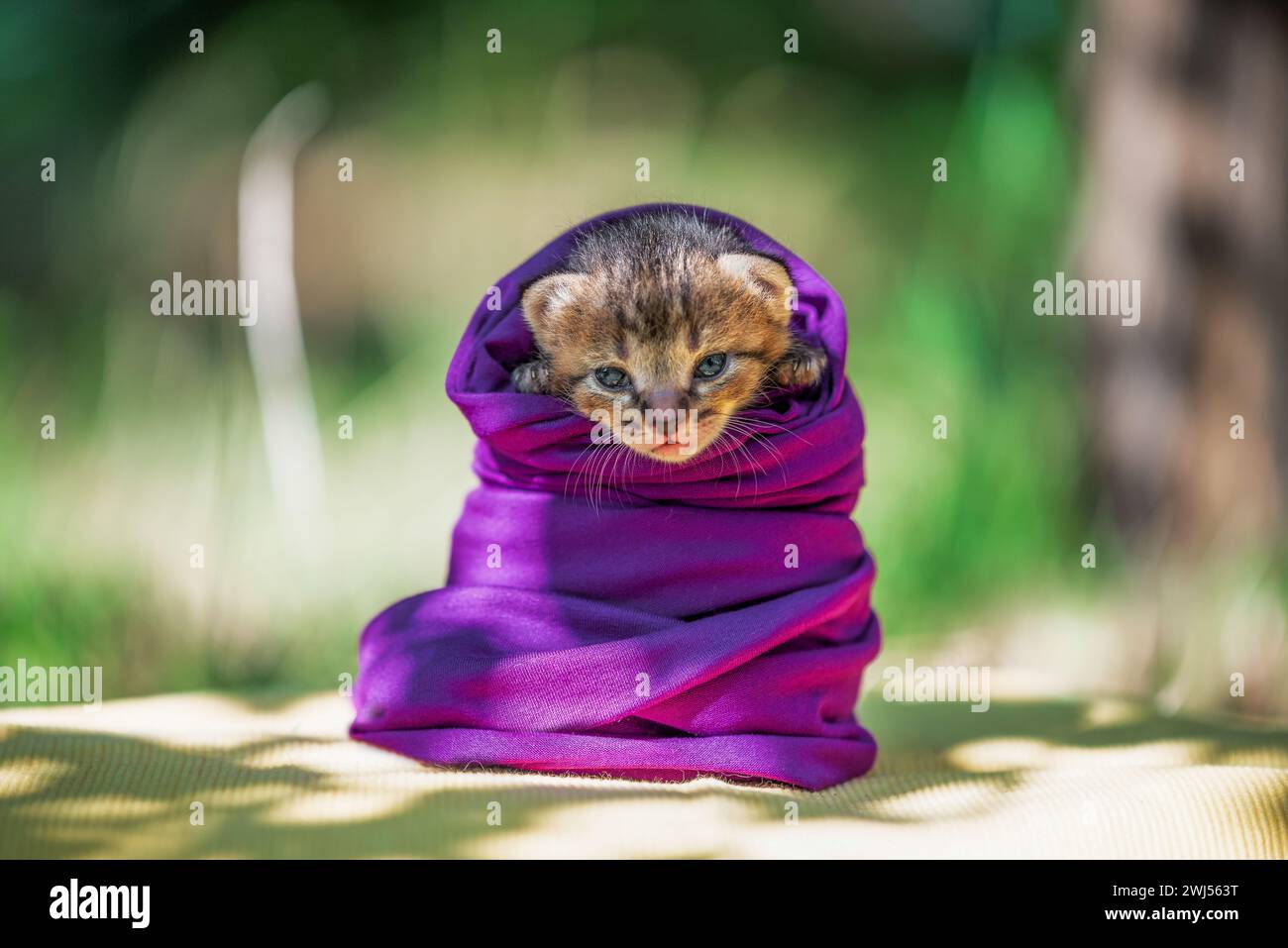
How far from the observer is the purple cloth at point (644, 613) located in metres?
2.31

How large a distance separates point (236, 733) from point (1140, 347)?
11.0 ft

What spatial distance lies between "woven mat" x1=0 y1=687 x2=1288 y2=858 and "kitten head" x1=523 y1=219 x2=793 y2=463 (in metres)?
Result: 0.71

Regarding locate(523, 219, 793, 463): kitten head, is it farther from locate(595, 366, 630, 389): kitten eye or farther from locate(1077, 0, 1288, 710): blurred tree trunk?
locate(1077, 0, 1288, 710): blurred tree trunk

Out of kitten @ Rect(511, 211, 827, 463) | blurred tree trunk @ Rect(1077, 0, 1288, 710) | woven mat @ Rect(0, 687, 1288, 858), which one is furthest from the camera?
blurred tree trunk @ Rect(1077, 0, 1288, 710)

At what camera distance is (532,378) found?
8.35ft

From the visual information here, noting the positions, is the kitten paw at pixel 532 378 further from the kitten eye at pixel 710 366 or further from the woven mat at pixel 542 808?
the woven mat at pixel 542 808

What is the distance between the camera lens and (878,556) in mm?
4617

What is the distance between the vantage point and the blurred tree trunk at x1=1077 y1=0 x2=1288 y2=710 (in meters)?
4.14

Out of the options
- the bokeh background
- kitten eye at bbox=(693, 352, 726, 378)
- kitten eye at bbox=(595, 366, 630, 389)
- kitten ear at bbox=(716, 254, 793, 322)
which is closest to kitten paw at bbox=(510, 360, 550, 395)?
kitten eye at bbox=(595, 366, 630, 389)

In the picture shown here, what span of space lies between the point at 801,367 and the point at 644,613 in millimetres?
615

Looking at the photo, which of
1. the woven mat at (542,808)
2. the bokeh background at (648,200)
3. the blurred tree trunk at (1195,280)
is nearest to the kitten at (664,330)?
the woven mat at (542,808)

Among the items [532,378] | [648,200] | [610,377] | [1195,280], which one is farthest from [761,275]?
[1195,280]

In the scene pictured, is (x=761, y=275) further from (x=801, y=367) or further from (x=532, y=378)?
(x=532, y=378)

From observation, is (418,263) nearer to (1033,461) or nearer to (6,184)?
(6,184)
